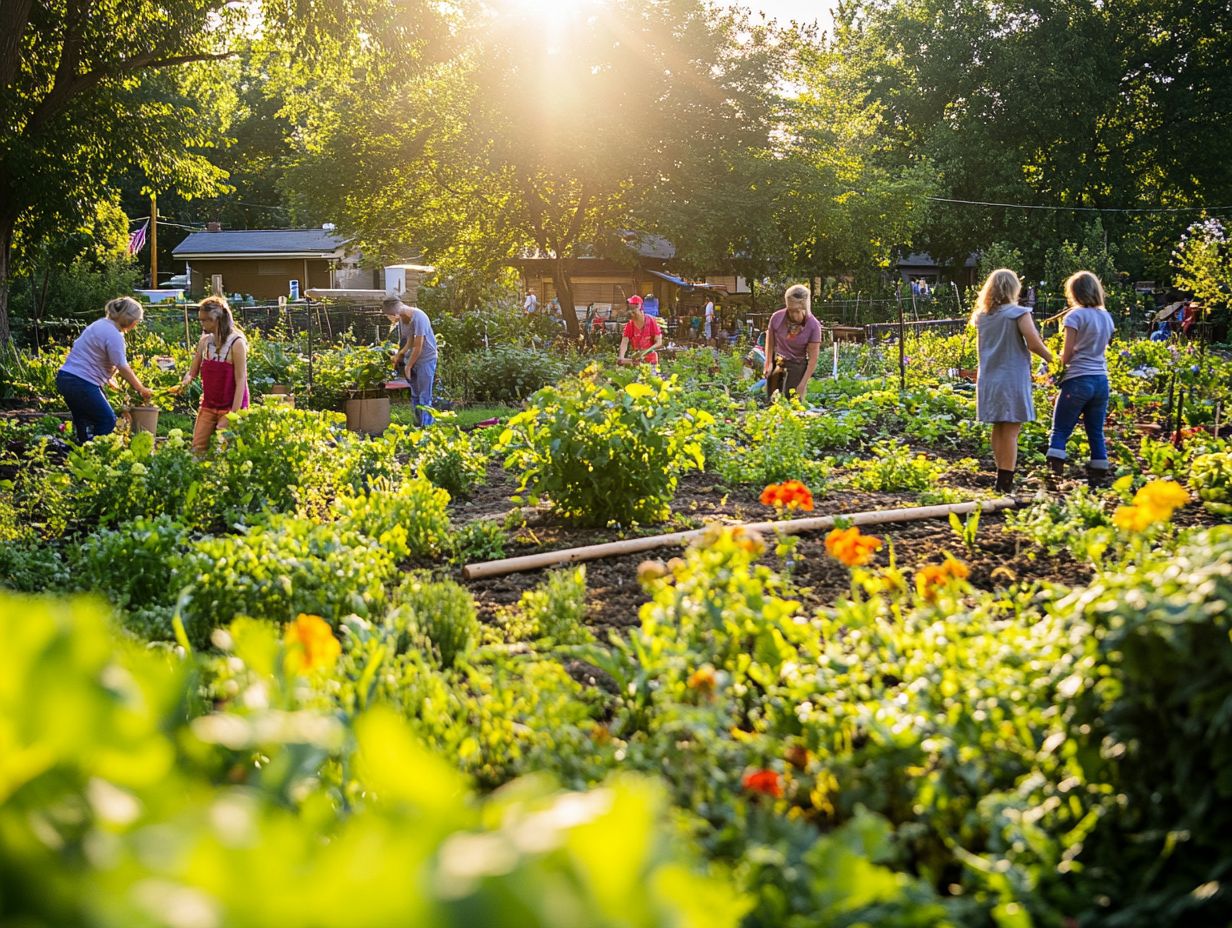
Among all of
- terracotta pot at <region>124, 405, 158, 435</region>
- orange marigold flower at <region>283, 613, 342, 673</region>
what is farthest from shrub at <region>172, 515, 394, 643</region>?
terracotta pot at <region>124, 405, 158, 435</region>

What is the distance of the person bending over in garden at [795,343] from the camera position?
9.82 m

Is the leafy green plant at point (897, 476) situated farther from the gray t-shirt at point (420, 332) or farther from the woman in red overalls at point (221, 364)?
the gray t-shirt at point (420, 332)

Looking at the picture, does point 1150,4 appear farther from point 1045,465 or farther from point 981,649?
point 981,649

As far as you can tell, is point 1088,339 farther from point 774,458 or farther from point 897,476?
point 774,458

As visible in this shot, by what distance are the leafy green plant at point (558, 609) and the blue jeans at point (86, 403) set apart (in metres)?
5.86

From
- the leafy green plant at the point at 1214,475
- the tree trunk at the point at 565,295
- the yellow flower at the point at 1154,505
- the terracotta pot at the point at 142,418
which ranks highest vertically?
the tree trunk at the point at 565,295

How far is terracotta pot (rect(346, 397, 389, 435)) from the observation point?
507 inches

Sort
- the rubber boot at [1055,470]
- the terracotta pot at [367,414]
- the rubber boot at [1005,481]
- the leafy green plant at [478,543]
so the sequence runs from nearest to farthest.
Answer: the leafy green plant at [478,543]
the rubber boot at [1005,481]
the rubber boot at [1055,470]
the terracotta pot at [367,414]

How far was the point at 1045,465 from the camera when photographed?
9.09 meters

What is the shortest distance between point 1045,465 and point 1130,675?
24.4 ft

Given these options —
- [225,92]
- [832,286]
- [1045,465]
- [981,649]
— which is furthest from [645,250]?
[981,649]

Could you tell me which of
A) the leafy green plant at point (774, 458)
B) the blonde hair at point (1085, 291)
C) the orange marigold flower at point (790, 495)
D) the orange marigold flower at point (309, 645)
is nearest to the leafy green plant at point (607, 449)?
the leafy green plant at point (774, 458)

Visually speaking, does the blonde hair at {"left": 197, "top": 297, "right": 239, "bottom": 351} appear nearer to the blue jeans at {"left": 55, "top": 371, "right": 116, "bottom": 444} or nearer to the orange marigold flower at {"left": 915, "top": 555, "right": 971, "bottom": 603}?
the blue jeans at {"left": 55, "top": 371, "right": 116, "bottom": 444}

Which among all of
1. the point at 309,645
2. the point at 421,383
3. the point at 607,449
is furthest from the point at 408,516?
the point at 421,383
